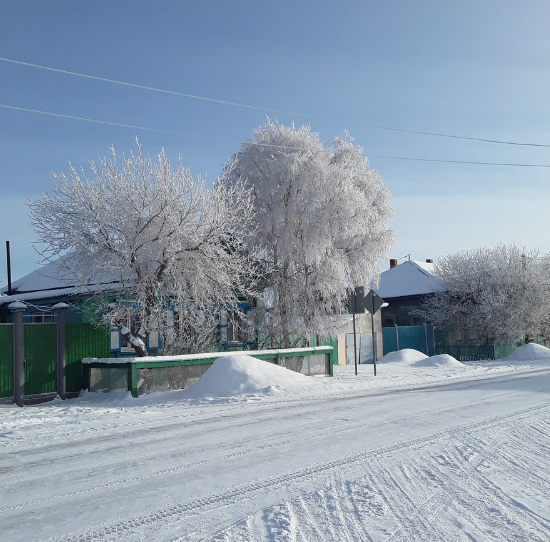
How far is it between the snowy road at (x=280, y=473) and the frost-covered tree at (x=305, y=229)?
10.4 m

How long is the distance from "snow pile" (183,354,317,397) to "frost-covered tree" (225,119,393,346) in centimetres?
651

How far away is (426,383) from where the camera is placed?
748 inches

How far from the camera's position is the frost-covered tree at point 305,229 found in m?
22.8

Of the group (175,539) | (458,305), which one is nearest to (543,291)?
(458,305)

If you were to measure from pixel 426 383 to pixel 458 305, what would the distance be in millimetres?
19988

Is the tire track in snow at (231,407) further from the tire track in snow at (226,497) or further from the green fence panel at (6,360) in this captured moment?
the tire track in snow at (226,497)

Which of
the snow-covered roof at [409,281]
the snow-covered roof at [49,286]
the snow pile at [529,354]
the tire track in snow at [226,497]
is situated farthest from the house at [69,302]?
the snow-covered roof at [409,281]

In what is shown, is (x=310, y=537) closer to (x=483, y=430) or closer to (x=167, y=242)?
(x=483, y=430)

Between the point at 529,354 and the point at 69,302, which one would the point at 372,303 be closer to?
the point at 69,302

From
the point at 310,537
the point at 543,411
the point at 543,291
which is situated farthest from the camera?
the point at 543,291

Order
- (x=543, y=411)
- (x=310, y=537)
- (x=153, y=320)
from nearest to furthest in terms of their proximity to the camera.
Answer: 1. (x=310, y=537)
2. (x=543, y=411)
3. (x=153, y=320)

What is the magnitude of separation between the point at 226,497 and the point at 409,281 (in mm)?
41166

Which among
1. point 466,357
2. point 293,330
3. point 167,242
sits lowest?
point 466,357

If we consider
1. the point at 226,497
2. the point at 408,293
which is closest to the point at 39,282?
the point at 226,497
